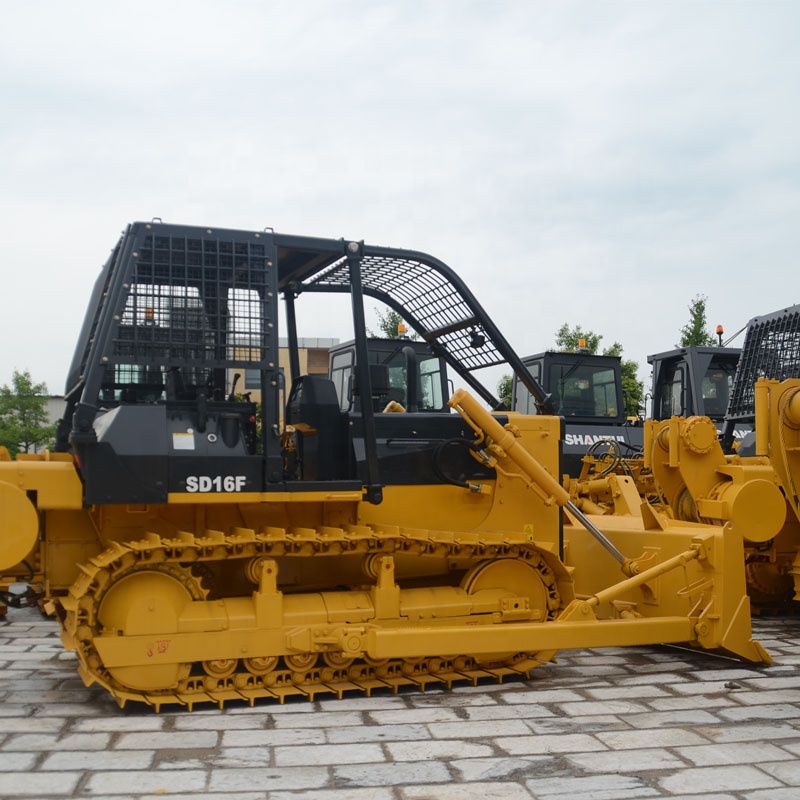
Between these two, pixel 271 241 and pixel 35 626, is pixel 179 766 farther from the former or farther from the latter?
pixel 35 626

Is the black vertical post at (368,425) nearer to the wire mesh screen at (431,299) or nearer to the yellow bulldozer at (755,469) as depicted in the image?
the wire mesh screen at (431,299)

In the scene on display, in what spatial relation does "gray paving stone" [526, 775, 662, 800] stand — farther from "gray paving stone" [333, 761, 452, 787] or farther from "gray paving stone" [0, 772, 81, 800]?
"gray paving stone" [0, 772, 81, 800]

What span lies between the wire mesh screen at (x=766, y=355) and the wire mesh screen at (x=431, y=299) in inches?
163

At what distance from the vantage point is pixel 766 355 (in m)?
10.2

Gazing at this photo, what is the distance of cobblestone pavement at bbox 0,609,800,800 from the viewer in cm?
447

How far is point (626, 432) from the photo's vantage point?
45.7 ft

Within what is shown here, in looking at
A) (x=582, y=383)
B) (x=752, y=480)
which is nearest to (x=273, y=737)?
(x=752, y=480)

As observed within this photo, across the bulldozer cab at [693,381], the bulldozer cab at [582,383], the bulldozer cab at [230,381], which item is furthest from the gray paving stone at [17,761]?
the bulldozer cab at [693,381]

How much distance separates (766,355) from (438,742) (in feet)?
21.6

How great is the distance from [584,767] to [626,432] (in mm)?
9556

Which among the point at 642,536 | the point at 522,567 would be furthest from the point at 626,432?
the point at 522,567

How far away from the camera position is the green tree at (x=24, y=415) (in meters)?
27.9

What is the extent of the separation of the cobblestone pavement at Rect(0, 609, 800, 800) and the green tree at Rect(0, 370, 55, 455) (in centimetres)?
2243

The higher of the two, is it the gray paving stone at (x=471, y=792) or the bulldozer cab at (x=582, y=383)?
the bulldozer cab at (x=582, y=383)
